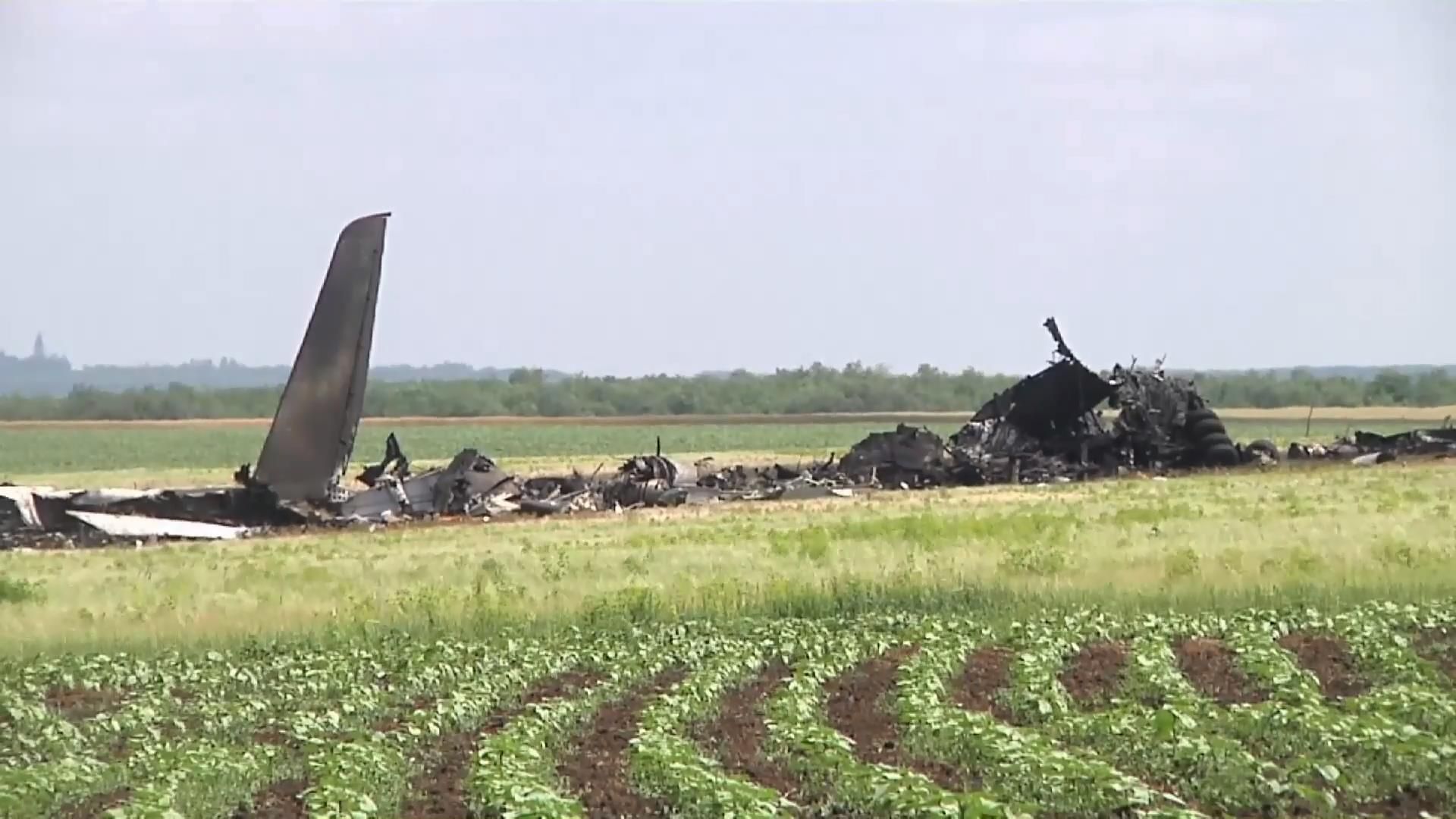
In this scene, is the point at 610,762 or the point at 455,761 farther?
the point at 455,761

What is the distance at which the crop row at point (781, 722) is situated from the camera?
12391mm

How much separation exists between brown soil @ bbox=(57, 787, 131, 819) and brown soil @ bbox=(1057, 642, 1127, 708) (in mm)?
7656

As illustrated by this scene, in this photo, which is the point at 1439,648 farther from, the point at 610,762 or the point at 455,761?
the point at 455,761

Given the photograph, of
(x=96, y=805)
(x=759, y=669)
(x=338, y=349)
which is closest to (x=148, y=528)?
(x=338, y=349)

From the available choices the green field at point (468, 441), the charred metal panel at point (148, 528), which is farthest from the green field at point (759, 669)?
the green field at point (468, 441)

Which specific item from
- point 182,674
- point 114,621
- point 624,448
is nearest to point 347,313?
point 114,621

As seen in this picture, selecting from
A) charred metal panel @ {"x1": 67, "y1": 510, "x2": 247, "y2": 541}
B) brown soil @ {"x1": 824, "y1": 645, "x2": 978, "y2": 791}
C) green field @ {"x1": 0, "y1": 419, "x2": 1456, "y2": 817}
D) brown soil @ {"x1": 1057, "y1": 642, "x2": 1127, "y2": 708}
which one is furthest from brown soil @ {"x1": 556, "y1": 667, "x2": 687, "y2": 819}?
charred metal panel @ {"x1": 67, "y1": 510, "x2": 247, "y2": 541}

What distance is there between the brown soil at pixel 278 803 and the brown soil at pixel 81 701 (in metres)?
3.86

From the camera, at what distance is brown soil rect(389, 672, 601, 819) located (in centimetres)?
1288

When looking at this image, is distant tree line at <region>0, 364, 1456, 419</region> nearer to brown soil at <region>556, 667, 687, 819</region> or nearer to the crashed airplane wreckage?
the crashed airplane wreckage

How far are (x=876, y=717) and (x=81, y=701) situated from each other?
747 centimetres

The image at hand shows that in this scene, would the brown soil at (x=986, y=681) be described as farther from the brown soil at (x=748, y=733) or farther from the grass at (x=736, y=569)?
the grass at (x=736, y=569)

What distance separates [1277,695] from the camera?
16062mm

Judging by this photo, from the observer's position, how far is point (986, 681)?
17.4 metres
